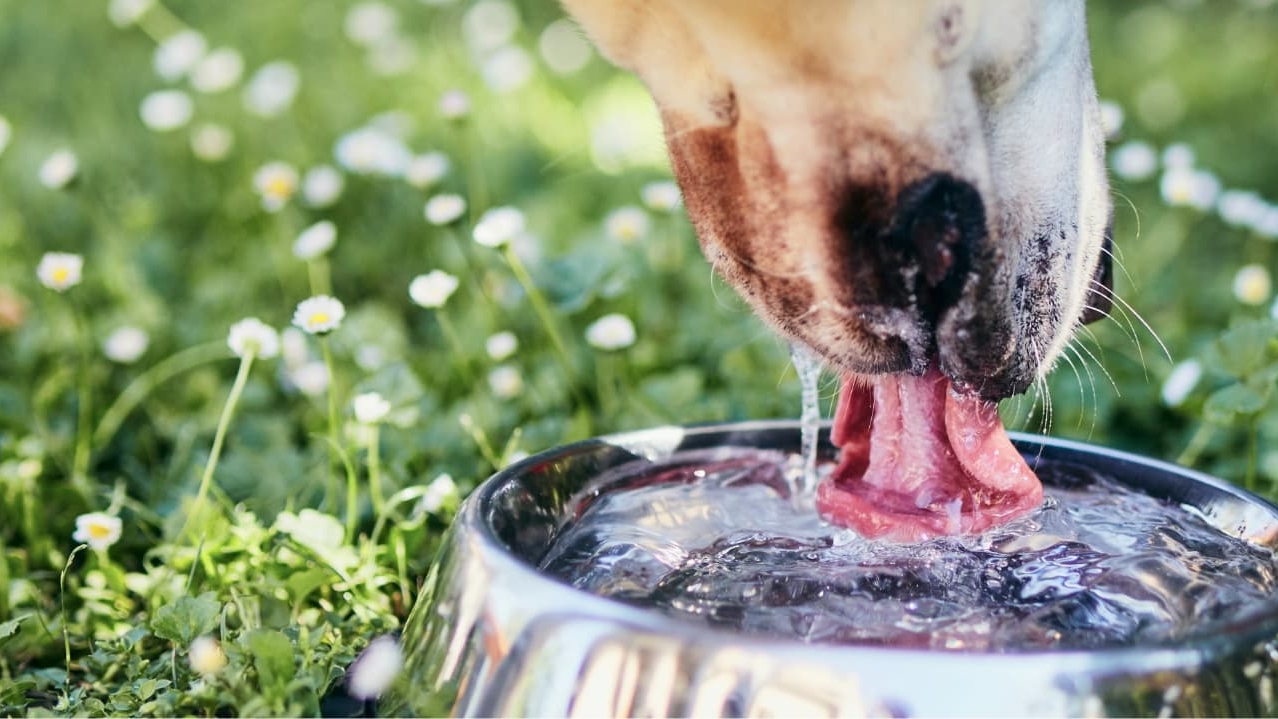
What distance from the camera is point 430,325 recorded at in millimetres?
3131

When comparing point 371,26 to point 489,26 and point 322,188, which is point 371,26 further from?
point 322,188

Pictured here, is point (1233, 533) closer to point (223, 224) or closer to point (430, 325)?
point (430, 325)

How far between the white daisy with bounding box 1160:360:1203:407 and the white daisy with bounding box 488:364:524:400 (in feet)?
3.61

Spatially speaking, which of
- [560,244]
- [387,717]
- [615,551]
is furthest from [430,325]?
[387,717]

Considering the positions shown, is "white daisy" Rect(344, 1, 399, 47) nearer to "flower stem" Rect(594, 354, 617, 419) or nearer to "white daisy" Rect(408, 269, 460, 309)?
"flower stem" Rect(594, 354, 617, 419)

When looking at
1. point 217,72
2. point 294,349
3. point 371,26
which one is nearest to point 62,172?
point 294,349

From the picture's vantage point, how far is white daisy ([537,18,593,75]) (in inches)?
209

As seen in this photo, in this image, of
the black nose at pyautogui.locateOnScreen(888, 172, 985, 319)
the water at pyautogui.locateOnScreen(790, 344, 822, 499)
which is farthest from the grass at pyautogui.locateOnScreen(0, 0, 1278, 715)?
the black nose at pyautogui.locateOnScreen(888, 172, 985, 319)

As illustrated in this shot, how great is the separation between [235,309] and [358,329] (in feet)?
1.12

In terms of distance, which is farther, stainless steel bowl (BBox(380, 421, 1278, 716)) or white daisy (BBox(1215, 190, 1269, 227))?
white daisy (BBox(1215, 190, 1269, 227))

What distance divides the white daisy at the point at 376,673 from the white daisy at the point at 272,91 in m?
2.55

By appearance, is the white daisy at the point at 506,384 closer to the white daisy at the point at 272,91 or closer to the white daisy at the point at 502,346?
the white daisy at the point at 502,346

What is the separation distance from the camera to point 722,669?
4.07 ft

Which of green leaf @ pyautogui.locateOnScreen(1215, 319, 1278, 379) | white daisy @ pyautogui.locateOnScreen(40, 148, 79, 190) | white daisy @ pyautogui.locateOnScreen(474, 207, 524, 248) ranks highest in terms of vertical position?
green leaf @ pyautogui.locateOnScreen(1215, 319, 1278, 379)
